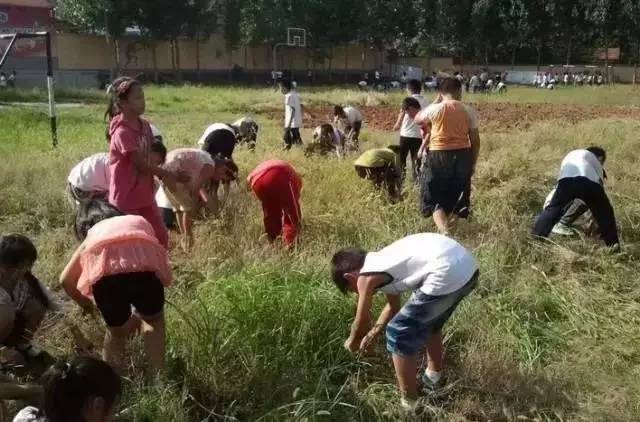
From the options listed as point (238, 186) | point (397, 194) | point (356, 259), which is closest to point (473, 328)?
point (356, 259)

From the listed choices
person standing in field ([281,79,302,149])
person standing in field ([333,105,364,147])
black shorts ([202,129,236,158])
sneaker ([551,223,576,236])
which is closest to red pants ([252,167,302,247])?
black shorts ([202,129,236,158])

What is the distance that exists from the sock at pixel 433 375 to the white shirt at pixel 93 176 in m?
2.43

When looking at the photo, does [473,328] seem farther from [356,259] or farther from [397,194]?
[397,194]

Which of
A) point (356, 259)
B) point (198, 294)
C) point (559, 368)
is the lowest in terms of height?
point (559, 368)

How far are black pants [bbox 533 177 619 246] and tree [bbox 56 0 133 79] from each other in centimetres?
3723

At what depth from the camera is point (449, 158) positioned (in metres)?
6.20

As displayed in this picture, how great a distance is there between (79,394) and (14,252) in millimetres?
1406

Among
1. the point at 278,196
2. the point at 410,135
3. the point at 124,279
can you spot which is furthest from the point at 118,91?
the point at 410,135

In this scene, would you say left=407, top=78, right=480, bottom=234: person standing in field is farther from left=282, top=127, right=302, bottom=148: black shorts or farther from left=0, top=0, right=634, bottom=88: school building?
left=0, top=0, right=634, bottom=88: school building

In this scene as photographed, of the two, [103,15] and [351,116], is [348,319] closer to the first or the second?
[351,116]

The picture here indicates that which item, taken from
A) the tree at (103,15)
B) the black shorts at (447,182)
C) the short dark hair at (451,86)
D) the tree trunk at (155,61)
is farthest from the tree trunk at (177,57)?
the black shorts at (447,182)

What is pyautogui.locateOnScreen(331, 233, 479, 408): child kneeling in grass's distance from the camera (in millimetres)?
3357

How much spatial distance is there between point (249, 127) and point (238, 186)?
290 centimetres

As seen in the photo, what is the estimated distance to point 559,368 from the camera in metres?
3.84
